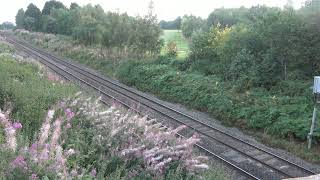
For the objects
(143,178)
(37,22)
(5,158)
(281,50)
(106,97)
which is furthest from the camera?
(37,22)

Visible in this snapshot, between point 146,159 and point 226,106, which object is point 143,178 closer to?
point 146,159

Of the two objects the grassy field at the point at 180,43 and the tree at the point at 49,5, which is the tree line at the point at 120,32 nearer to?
the grassy field at the point at 180,43

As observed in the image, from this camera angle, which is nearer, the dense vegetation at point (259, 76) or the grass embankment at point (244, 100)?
the grass embankment at point (244, 100)

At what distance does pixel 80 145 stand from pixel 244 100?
14.5 m

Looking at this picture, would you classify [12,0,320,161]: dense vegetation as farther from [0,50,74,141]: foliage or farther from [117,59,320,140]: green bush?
[0,50,74,141]: foliage

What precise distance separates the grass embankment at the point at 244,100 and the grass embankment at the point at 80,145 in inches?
333

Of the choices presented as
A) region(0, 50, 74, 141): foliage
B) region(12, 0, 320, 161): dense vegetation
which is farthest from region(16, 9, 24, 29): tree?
region(0, 50, 74, 141): foliage

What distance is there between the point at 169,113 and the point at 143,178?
14.5 metres

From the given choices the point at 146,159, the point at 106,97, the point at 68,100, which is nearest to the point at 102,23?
the point at 106,97

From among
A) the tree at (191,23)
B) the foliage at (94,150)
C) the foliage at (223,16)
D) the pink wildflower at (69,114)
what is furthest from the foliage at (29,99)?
the foliage at (223,16)

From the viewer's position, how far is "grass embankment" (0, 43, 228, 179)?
5961 millimetres

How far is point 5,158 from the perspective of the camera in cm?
595

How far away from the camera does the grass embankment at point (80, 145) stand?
19.6 feet

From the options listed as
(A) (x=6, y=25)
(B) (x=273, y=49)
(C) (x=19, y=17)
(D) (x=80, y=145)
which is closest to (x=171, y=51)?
(B) (x=273, y=49)
